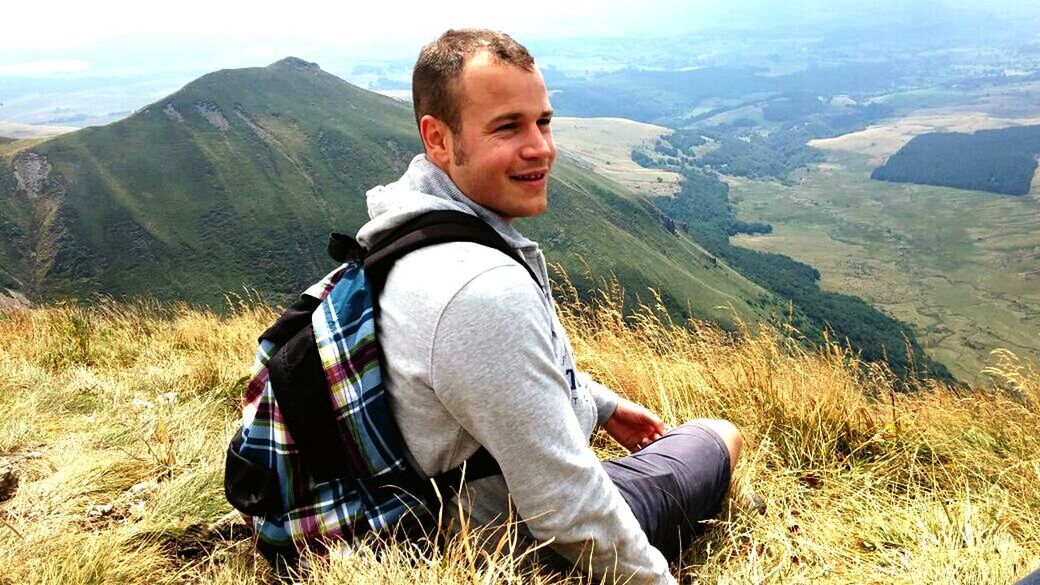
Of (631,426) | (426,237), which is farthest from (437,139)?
(631,426)

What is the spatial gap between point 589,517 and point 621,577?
289mm

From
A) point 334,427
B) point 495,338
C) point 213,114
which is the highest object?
point 213,114

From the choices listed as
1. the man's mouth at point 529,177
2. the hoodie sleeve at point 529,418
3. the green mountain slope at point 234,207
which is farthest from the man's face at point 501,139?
the green mountain slope at point 234,207

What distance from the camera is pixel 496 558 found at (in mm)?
2033

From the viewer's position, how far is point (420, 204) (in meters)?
2.13

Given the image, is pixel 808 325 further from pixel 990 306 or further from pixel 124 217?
pixel 124 217

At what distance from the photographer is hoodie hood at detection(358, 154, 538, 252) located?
2.15 meters

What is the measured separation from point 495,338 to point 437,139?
87cm

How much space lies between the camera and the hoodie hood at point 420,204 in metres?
2.15

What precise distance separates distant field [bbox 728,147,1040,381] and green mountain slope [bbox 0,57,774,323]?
38.3 meters

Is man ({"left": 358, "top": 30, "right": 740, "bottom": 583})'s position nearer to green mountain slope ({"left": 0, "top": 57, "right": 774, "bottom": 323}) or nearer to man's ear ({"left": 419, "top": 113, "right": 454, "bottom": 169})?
man's ear ({"left": 419, "top": 113, "right": 454, "bottom": 169})

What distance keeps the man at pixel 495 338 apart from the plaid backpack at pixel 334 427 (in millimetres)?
71

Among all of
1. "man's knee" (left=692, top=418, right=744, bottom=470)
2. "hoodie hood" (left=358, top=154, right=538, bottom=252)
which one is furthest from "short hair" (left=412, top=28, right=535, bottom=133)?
"man's knee" (left=692, top=418, right=744, bottom=470)

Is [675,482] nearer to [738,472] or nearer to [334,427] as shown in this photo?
[738,472]
